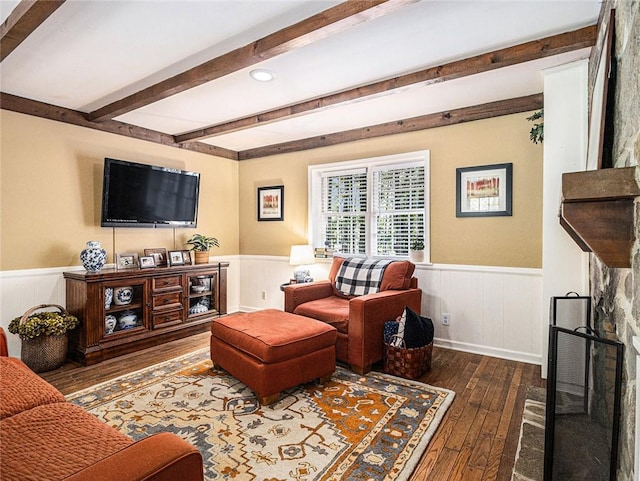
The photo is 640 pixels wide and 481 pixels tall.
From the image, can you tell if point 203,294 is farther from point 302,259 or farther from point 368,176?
point 368,176

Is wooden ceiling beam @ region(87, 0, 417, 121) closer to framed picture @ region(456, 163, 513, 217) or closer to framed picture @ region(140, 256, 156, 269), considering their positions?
framed picture @ region(140, 256, 156, 269)

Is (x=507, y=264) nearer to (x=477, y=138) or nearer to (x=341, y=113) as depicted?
(x=477, y=138)

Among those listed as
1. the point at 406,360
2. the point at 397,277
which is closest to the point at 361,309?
the point at 406,360

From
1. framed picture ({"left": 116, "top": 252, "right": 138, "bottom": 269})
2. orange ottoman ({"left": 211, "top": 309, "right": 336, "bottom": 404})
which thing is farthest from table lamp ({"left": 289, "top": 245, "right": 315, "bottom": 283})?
framed picture ({"left": 116, "top": 252, "right": 138, "bottom": 269})

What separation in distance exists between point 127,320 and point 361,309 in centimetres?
234

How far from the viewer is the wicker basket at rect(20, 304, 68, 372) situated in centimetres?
301

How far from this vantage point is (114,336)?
3432 millimetres

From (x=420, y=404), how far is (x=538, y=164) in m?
2.30

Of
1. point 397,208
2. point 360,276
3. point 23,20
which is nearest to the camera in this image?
point 23,20

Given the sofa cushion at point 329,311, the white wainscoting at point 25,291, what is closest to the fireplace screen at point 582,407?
the sofa cushion at point 329,311

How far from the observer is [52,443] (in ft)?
3.88

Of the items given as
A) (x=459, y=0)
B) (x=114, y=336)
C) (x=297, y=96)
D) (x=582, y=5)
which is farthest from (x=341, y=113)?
(x=114, y=336)

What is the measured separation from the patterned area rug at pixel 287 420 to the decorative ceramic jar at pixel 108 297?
805mm

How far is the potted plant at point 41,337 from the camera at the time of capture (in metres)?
2.99
